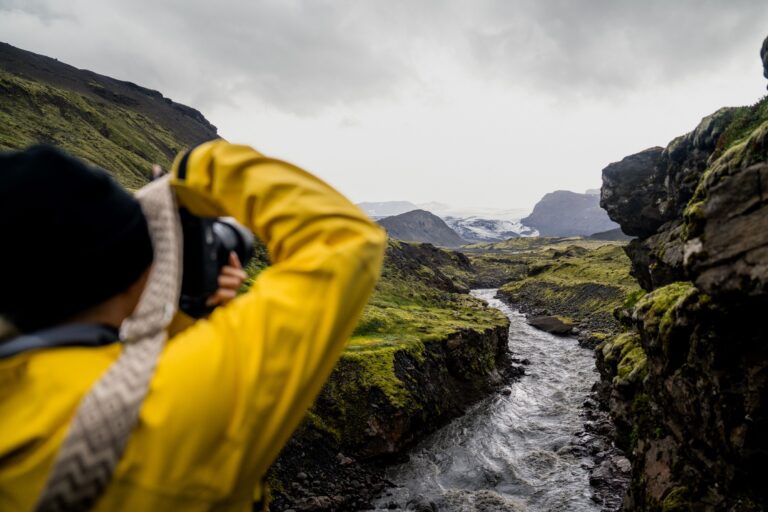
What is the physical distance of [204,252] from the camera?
1613 millimetres

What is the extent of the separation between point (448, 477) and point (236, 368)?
15.3 m

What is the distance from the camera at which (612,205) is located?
30547 mm

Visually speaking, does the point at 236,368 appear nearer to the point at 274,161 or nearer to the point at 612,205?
the point at 274,161

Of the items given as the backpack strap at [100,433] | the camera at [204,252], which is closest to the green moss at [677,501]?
the camera at [204,252]

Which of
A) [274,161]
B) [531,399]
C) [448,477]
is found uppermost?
[274,161]

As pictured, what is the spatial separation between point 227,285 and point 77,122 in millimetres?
75841

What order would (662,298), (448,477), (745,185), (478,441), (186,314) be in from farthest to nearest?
(478,441) < (448,477) < (662,298) < (745,185) < (186,314)

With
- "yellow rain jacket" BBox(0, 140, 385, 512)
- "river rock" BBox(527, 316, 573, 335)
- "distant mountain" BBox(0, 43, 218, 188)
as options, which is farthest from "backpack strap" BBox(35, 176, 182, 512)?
"distant mountain" BBox(0, 43, 218, 188)

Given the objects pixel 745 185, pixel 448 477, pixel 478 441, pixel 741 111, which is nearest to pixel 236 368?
pixel 745 185

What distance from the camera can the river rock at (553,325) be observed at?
119ft

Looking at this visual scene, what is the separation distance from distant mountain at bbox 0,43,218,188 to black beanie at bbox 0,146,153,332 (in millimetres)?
40483

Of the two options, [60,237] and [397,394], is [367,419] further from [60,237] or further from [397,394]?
[60,237]

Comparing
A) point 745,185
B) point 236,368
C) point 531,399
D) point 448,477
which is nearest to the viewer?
point 236,368

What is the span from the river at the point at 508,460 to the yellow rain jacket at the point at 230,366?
13.3 meters
